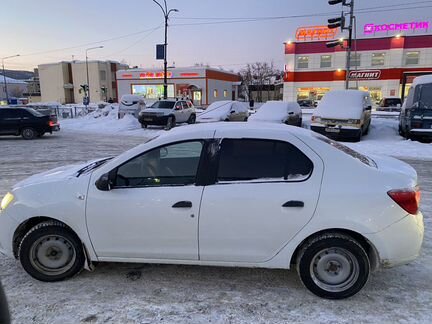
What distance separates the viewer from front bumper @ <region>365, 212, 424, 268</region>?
334cm

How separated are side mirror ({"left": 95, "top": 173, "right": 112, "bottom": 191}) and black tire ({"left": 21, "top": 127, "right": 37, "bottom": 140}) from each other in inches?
647

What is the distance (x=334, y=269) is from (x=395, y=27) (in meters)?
47.7

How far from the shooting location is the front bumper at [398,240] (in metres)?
3.34

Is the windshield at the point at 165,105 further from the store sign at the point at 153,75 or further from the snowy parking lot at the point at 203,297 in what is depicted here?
the store sign at the point at 153,75

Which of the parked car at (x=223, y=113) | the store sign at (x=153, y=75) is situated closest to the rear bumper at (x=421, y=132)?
the parked car at (x=223, y=113)

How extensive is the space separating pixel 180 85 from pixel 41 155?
45669 millimetres

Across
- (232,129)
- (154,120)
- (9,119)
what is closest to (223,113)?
(154,120)

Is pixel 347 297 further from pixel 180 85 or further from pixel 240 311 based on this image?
pixel 180 85

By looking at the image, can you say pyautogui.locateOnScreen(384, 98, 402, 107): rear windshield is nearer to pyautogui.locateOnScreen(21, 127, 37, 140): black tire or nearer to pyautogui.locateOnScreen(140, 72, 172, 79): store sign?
pyautogui.locateOnScreen(140, 72, 172, 79): store sign

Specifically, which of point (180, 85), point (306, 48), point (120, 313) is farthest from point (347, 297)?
point (180, 85)

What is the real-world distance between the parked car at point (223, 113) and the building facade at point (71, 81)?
67.8 m

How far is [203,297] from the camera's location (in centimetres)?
350

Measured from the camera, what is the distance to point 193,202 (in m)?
3.44

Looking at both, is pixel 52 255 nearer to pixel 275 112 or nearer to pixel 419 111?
pixel 419 111
